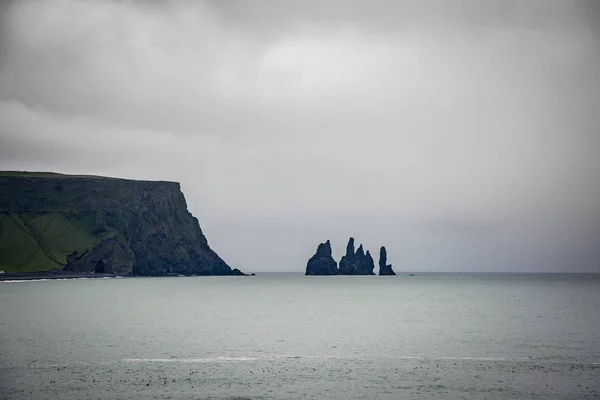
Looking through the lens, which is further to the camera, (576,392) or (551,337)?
(551,337)

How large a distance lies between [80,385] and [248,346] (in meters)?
31.5

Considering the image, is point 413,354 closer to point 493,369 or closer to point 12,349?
point 493,369

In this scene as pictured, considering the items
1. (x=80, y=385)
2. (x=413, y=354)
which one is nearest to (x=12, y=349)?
(x=80, y=385)

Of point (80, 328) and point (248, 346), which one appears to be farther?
point (80, 328)

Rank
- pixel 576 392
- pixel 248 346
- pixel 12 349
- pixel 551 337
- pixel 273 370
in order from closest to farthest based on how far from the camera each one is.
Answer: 1. pixel 576 392
2. pixel 273 370
3. pixel 12 349
4. pixel 248 346
5. pixel 551 337

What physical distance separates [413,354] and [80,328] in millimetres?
56105

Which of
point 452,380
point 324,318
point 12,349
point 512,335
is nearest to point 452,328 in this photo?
point 512,335

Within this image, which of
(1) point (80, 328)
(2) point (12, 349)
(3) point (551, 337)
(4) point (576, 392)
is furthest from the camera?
(1) point (80, 328)

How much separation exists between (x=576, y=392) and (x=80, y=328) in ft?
252

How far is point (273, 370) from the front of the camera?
59500 millimetres

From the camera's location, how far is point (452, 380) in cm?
5403

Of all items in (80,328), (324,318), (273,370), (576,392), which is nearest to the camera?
(576,392)

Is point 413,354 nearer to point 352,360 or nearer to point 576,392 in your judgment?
point 352,360

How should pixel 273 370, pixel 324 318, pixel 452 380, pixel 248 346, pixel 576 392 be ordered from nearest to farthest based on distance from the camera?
1. pixel 576 392
2. pixel 452 380
3. pixel 273 370
4. pixel 248 346
5. pixel 324 318
